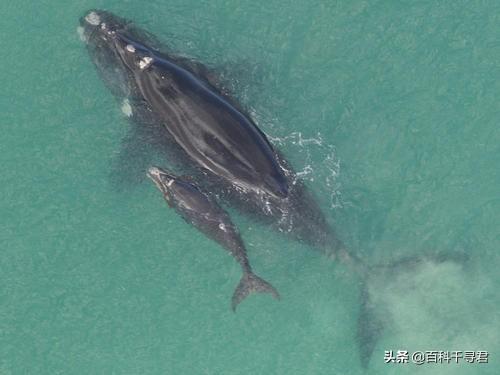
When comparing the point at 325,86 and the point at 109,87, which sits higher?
the point at 325,86

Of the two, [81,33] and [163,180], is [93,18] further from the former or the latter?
[163,180]

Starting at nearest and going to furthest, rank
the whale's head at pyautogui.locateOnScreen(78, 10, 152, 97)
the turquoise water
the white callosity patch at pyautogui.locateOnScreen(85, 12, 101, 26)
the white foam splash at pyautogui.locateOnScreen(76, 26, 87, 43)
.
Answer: the whale's head at pyautogui.locateOnScreen(78, 10, 152, 97) → the white callosity patch at pyautogui.locateOnScreen(85, 12, 101, 26) → the white foam splash at pyautogui.locateOnScreen(76, 26, 87, 43) → the turquoise water

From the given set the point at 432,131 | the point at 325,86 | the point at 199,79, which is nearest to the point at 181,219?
the point at 199,79

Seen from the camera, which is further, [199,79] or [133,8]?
[133,8]

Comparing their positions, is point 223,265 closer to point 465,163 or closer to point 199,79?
point 199,79

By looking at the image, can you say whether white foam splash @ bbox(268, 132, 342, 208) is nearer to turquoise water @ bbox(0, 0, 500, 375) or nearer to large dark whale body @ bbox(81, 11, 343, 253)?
turquoise water @ bbox(0, 0, 500, 375)

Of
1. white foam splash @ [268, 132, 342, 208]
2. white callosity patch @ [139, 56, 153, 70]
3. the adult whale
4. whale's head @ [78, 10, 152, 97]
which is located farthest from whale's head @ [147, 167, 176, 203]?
white foam splash @ [268, 132, 342, 208]
